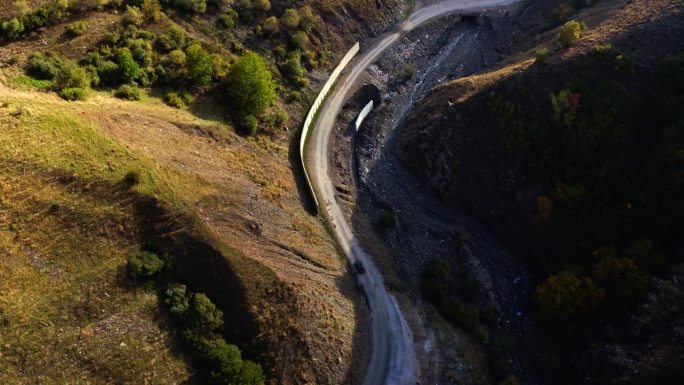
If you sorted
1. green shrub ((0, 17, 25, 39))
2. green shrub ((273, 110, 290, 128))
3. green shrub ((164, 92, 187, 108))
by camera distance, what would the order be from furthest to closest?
1. green shrub ((273, 110, 290, 128))
2. green shrub ((164, 92, 187, 108))
3. green shrub ((0, 17, 25, 39))

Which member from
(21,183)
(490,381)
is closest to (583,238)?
(490,381)

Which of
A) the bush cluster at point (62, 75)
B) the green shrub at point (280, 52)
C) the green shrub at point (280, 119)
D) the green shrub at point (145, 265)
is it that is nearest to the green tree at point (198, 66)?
the green shrub at point (280, 119)

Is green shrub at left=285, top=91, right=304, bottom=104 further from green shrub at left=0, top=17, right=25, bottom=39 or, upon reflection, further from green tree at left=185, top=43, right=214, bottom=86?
green shrub at left=0, top=17, right=25, bottom=39

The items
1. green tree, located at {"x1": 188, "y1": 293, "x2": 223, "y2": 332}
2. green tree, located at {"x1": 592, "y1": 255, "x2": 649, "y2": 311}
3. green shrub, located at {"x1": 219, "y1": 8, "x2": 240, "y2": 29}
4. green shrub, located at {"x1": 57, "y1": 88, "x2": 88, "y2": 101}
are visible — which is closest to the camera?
green tree, located at {"x1": 188, "y1": 293, "x2": 223, "y2": 332}

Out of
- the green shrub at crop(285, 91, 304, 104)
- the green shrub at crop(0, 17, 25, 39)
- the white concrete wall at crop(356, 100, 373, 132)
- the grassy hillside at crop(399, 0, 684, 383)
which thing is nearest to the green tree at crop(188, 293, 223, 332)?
the green shrub at crop(285, 91, 304, 104)

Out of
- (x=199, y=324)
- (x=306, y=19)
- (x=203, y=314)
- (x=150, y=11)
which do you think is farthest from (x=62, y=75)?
(x=306, y=19)

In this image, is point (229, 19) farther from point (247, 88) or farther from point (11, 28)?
point (11, 28)

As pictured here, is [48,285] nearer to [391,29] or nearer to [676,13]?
[391,29]

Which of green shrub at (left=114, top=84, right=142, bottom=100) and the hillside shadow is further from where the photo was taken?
green shrub at (left=114, top=84, right=142, bottom=100)

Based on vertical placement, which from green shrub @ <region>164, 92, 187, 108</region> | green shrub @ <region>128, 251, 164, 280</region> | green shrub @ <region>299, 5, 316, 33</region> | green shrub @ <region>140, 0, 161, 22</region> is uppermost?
green shrub @ <region>299, 5, 316, 33</region>
